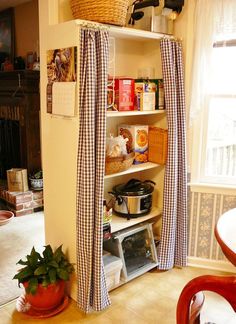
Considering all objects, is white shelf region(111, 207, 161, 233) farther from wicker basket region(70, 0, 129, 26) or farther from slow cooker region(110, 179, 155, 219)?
wicker basket region(70, 0, 129, 26)

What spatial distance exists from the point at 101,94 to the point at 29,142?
237 centimetres

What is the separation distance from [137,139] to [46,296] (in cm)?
129

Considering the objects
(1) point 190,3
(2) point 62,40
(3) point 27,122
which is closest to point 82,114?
(2) point 62,40

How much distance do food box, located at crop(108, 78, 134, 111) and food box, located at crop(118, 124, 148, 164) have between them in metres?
0.24

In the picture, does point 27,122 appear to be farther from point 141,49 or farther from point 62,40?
point 62,40

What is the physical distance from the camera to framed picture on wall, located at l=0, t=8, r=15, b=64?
4684 mm

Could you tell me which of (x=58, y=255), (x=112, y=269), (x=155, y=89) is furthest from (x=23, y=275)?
(x=155, y=89)

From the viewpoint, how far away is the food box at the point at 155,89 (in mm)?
2420

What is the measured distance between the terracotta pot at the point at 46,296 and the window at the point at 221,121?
4.56 ft

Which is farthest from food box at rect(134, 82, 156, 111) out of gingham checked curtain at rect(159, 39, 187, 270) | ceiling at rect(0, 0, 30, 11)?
ceiling at rect(0, 0, 30, 11)

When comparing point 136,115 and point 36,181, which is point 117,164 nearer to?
point 136,115

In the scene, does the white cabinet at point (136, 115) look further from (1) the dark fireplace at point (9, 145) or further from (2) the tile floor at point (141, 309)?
(1) the dark fireplace at point (9, 145)

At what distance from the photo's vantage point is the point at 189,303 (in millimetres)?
880

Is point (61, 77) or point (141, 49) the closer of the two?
point (61, 77)
